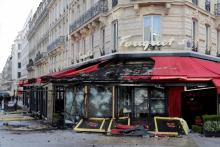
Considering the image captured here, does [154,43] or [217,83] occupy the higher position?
[154,43]

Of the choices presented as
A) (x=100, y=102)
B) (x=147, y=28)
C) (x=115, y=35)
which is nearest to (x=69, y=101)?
(x=100, y=102)

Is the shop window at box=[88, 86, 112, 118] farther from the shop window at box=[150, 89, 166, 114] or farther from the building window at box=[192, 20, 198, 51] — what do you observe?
the building window at box=[192, 20, 198, 51]

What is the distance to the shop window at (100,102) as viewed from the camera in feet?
68.6

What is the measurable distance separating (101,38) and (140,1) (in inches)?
197

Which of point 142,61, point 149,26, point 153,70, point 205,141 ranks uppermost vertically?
point 149,26

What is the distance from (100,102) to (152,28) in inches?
192

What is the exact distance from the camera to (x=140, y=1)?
22609mm

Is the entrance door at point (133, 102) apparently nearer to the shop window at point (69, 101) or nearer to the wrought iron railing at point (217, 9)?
the shop window at point (69, 101)

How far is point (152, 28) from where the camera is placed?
22906 mm

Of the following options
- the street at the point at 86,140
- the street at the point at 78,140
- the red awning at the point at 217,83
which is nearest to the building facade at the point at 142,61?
the red awning at the point at 217,83

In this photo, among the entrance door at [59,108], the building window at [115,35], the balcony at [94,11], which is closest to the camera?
the entrance door at [59,108]

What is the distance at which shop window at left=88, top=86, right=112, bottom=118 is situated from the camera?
2092cm

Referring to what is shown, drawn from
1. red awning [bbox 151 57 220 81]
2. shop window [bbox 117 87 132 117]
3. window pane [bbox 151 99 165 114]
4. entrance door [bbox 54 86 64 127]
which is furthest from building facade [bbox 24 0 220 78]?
entrance door [bbox 54 86 64 127]

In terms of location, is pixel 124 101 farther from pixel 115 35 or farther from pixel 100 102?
pixel 115 35
